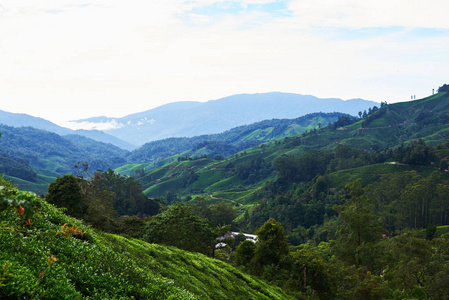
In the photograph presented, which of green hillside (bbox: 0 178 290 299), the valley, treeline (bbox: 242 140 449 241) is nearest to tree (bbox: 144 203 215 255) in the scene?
the valley

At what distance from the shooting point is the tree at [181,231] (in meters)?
37.1

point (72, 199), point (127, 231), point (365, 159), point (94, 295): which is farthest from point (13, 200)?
point (365, 159)

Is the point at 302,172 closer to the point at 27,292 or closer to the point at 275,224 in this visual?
the point at 275,224

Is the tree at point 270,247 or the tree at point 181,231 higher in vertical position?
A: the tree at point 181,231

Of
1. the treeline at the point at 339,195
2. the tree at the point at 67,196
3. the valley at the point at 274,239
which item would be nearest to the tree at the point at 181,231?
the valley at the point at 274,239

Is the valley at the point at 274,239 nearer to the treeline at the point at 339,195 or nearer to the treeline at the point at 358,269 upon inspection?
the treeline at the point at 358,269

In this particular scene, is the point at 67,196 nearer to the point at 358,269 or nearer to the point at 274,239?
the point at 274,239

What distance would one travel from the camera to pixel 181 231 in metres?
38.0

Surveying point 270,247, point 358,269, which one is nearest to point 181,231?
point 270,247

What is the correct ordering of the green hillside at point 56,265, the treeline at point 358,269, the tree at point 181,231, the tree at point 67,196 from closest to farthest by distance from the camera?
the green hillside at point 56,265 → the tree at point 67,196 → the treeline at point 358,269 → the tree at point 181,231

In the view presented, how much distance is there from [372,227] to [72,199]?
44.2 meters

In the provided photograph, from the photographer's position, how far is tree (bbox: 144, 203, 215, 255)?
122ft

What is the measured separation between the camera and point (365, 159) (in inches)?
5723

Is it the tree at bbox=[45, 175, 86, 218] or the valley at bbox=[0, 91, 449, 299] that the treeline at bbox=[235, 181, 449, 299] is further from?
the tree at bbox=[45, 175, 86, 218]
